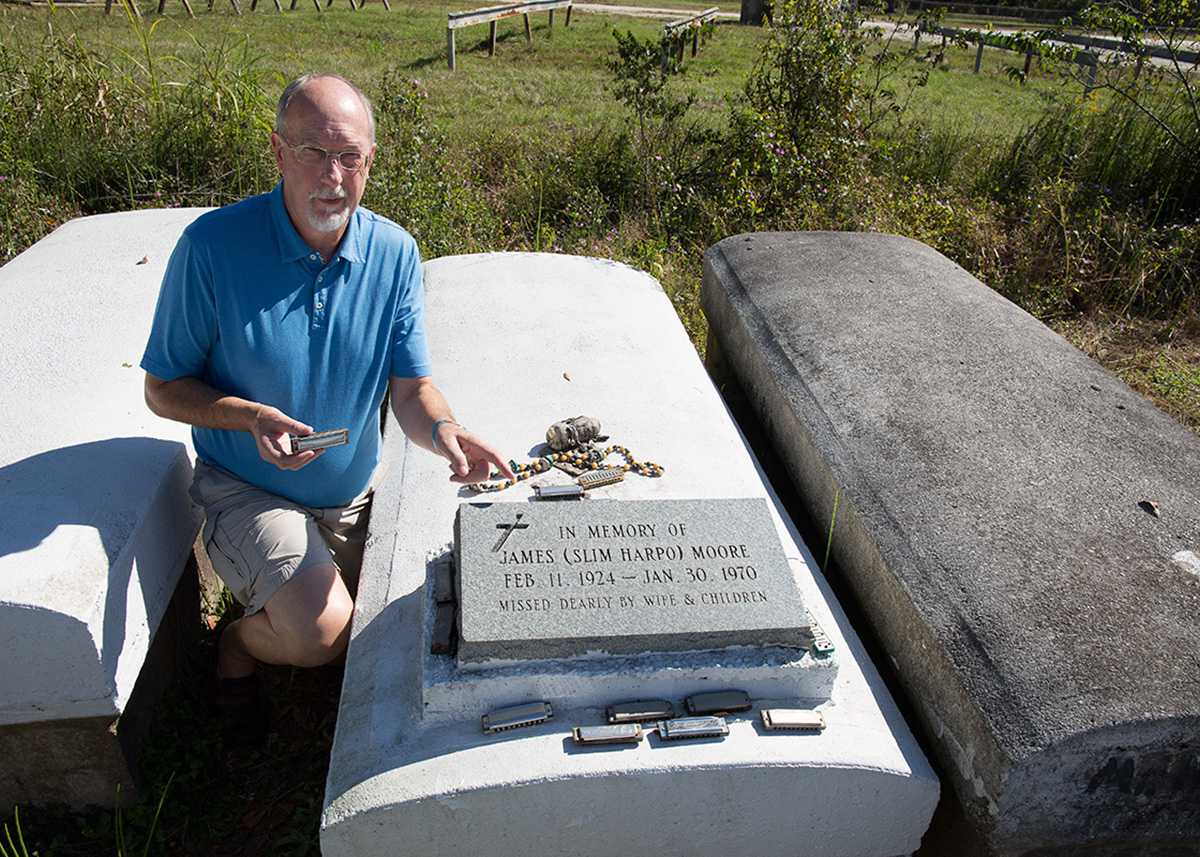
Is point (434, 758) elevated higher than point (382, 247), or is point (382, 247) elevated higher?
point (382, 247)

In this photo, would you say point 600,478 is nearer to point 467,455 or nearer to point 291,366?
point 467,455

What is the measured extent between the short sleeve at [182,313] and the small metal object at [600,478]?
101 cm

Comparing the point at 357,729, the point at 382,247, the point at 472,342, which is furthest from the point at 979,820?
the point at 472,342

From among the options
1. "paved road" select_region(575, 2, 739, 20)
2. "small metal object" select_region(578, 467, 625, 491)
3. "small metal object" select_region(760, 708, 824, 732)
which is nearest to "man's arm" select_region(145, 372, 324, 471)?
"small metal object" select_region(578, 467, 625, 491)

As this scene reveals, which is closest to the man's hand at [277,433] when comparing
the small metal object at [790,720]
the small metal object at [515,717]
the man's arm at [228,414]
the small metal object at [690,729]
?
the man's arm at [228,414]

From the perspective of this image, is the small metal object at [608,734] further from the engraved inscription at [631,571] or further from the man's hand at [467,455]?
the man's hand at [467,455]

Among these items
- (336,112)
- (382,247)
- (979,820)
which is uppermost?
(336,112)

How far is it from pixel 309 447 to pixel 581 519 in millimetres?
637

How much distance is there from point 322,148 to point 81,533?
1036 millimetres

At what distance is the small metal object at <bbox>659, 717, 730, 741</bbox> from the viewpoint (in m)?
1.98

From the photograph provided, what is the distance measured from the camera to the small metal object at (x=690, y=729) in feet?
6.48

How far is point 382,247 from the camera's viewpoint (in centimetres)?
260

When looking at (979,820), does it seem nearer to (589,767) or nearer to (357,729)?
(589,767)

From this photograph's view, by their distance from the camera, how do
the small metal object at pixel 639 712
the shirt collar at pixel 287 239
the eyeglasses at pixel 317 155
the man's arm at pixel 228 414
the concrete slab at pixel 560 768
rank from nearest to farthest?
the concrete slab at pixel 560 768
the small metal object at pixel 639 712
the man's arm at pixel 228 414
the eyeglasses at pixel 317 155
the shirt collar at pixel 287 239
